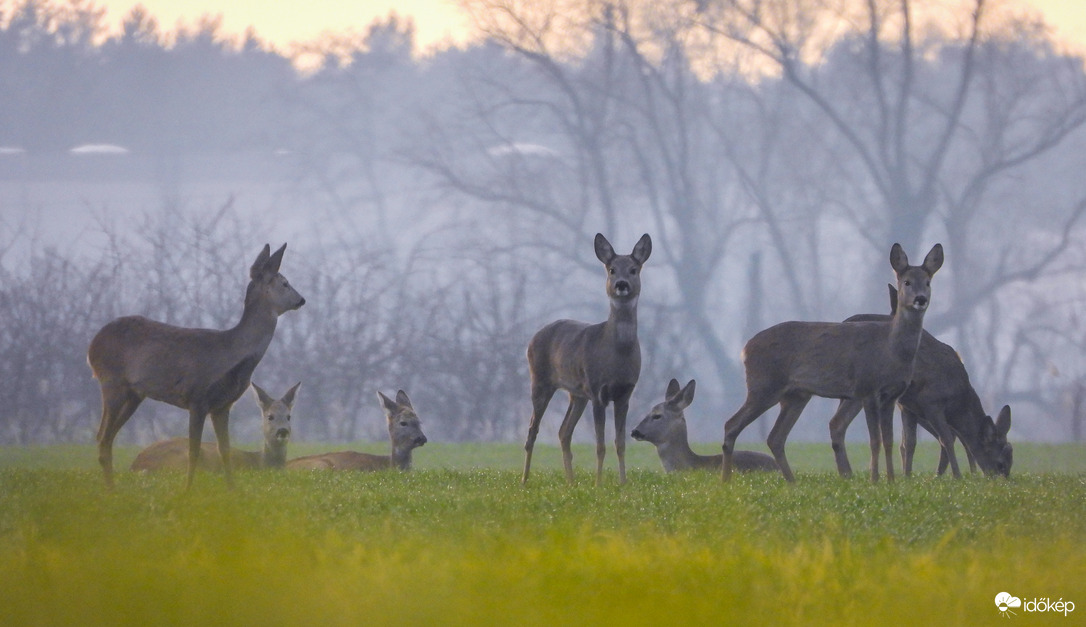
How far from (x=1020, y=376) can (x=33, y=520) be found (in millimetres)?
28494

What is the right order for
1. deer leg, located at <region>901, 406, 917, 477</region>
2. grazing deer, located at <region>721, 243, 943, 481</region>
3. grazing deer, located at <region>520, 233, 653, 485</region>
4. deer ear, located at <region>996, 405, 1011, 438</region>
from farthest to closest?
deer ear, located at <region>996, 405, 1011, 438</region>, deer leg, located at <region>901, 406, 917, 477</region>, grazing deer, located at <region>721, 243, 943, 481</region>, grazing deer, located at <region>520, 233, 653, 485</region>

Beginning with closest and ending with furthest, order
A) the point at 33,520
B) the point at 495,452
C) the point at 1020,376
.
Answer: the point at 33,520
the point at 495,452
the point at 1020,376

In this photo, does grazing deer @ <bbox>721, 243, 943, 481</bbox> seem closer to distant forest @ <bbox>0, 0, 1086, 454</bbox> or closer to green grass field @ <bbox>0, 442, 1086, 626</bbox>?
green grass field @ <bbox>0, 442, 1086, 626</bbox>

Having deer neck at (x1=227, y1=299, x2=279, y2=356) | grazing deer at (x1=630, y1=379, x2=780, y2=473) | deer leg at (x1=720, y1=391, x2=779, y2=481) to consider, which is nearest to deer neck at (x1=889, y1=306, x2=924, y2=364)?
deer leg at (x1=720, y1=391, x2=779, y2=481)

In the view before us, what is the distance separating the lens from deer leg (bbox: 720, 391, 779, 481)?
36.9ft

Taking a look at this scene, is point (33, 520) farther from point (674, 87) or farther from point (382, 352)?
point (674, 87)

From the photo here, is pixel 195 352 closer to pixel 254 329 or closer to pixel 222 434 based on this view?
pixel 254 329

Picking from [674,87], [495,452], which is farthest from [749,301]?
[495,452]

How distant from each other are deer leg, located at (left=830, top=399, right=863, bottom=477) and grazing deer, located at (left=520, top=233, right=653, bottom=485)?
2.52 metres

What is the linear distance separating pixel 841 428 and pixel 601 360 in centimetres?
304

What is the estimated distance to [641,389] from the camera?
26.4 meters

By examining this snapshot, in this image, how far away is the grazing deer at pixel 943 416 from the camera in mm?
12523

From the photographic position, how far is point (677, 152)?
36.9 meters

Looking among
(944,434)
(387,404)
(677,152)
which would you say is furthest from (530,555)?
(677,152)
